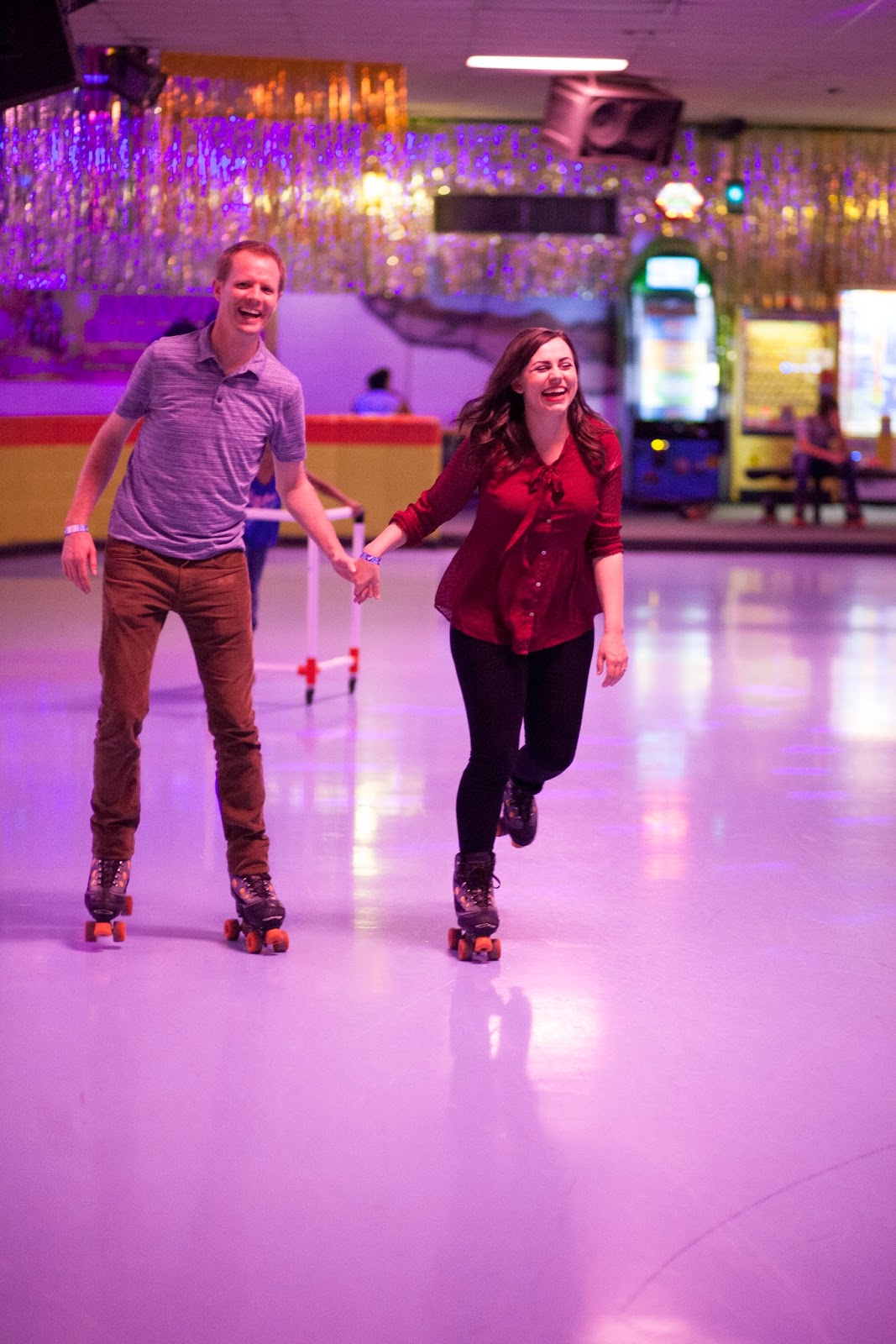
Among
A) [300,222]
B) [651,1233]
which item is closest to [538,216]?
[300,222]

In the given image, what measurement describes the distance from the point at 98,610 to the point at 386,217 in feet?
25.8

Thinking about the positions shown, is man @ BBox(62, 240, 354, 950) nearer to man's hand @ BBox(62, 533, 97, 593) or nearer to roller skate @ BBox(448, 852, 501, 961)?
man's hand @ BBox(62, 533, 97, 593)

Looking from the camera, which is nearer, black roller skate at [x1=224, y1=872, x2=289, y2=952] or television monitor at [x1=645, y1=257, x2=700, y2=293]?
black roller skate at [x1=224, y1=872, x2=289, y2=952]

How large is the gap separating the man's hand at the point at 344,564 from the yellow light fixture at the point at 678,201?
42.2ft

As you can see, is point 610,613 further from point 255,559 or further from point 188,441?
point 255,559

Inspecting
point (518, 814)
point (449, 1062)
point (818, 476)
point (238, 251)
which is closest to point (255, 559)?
point (518, 814)

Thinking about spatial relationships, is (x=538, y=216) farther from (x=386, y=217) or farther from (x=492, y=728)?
(x=492, y=728)

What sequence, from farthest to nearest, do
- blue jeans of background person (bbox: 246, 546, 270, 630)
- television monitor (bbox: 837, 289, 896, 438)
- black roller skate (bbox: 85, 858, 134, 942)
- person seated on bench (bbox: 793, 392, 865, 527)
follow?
television monitor (bbox: 837, 289, 896, 438) → person seated on bench (bbox: 793, 392, 865, 527) → blue jeans of background person (bbox: 246, 546, 270, 630) → black roller skate (bbox: 85, 858, 134, 942)

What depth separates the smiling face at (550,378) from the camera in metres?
3.18

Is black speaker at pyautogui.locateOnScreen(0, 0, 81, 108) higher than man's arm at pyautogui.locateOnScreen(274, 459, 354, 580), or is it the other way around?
black speaker at pyautogui.locateOnScreen(0, 0, 81, 108)

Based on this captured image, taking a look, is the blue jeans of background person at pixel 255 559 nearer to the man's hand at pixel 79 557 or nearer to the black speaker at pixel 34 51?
the black speaker at pixel 34 51

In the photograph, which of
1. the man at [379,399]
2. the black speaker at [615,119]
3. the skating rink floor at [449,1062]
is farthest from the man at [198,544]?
the man at [379,399]

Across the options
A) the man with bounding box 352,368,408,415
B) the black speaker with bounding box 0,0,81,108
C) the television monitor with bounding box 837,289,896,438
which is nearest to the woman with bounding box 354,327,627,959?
the black speaker with bounding box 0,0,81,108

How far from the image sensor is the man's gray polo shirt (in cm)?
325
